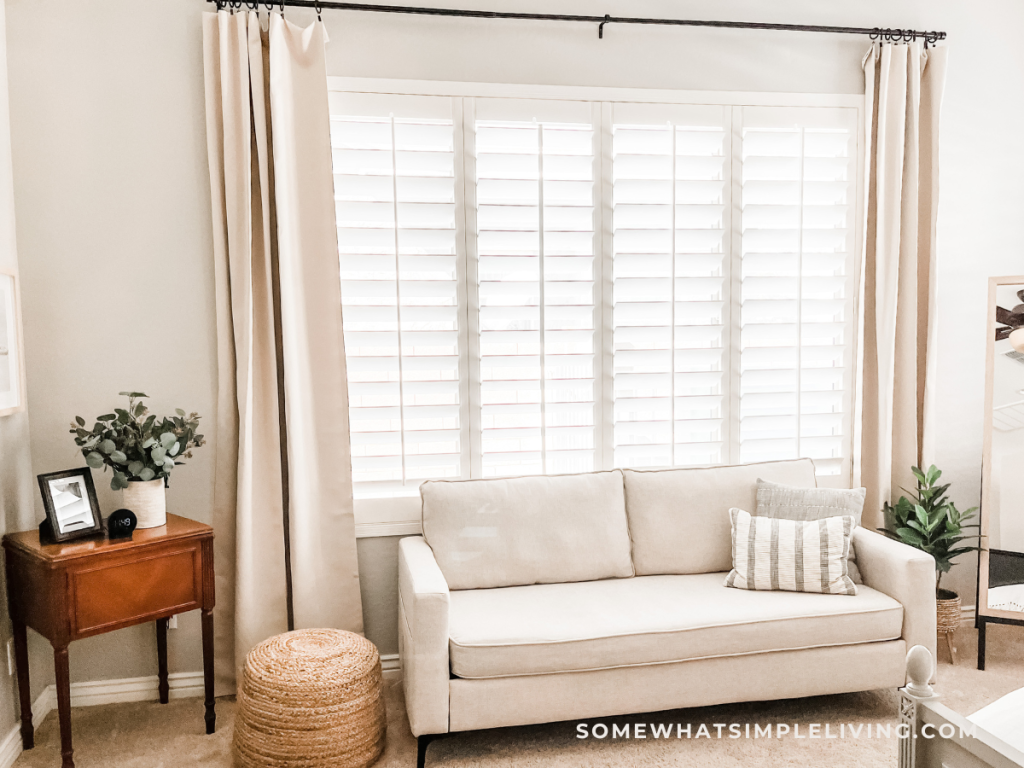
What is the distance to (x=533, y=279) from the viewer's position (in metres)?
2.96

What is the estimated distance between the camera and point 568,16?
9.39ft

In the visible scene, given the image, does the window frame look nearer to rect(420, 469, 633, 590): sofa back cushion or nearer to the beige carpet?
rect(420, 469, 633, 590): sofa back cushion

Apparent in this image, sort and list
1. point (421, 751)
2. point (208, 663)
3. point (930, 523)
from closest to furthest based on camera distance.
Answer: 1. point (421, 751)
2. point (208, 663)
3. point (930, 523)

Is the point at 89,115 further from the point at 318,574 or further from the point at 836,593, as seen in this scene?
the point at 836,593

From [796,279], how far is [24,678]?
10.5 ft

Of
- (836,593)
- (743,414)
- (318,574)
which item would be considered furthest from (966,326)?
(318,574)

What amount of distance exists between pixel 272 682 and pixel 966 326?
3.15 meters

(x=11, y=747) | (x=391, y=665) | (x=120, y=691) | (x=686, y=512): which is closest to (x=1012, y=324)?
(x=686, y=512)

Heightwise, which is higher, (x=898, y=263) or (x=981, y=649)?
(x=898, y=263)

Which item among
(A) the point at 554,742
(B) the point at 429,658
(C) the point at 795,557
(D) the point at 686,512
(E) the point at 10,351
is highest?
(E) the point at 10,351

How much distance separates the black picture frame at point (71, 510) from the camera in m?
2.31

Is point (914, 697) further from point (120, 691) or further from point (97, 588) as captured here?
point (120, 691)

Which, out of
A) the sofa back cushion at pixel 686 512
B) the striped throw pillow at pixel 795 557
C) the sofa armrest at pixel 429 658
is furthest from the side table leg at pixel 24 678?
the striped throw pillow at pixel 795 557

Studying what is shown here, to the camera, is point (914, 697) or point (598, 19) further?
point (598, 19)
